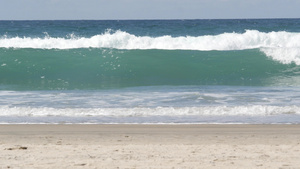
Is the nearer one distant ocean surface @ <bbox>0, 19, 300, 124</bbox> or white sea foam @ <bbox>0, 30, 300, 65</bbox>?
distant ocean surface @ <bbox>0, 19, 300, 124</bbox>

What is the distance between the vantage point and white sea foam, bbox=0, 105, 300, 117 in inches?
365

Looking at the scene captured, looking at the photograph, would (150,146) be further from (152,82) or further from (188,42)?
(188,42)

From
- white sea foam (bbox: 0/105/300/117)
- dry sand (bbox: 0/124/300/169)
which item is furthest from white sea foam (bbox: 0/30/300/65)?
dry sand (bbox: 0/124/300/169)

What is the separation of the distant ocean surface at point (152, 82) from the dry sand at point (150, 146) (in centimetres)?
81

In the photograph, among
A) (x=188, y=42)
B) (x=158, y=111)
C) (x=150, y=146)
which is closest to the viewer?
(x=150, y=146)

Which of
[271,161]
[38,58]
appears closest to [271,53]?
[38,58]

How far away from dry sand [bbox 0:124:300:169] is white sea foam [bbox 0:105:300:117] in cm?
110

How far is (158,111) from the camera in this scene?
9422mm

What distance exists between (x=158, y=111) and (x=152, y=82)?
6383mm

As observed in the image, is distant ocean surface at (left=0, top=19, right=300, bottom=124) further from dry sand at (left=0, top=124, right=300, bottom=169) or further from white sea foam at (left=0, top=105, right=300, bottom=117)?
dry sand at (left=0, top=124, right=300, bottom=169)

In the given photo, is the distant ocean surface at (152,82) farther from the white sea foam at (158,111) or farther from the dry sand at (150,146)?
the dry sand at (150,146)

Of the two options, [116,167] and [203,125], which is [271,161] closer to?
[116,167]

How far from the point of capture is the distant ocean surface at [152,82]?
30.5 ft

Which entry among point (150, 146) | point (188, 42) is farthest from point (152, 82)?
point (188, 42)
